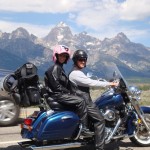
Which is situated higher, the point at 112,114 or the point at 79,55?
the point at 79,55

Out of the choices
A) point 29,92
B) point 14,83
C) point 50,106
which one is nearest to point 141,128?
point 50,106

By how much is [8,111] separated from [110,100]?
4.16 meters

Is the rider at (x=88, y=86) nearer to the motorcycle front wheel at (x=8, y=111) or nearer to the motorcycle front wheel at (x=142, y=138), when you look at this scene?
the motorcycle front wheel at (x=142, y=138)

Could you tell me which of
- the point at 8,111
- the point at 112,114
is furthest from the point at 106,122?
the point at 8,111

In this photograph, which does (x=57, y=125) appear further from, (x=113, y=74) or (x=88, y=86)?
(x=113, y=74)

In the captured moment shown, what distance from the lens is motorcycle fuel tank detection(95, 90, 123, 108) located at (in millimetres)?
6500

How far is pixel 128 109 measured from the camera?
667 centimetres

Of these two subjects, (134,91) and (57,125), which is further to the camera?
(134,91)

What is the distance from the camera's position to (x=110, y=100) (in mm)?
6508

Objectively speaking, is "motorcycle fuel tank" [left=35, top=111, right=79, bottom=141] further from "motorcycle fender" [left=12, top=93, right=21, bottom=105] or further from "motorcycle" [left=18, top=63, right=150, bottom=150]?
Result: "motorcycle fender" [left=12, top=93, right=21, bottom=105]

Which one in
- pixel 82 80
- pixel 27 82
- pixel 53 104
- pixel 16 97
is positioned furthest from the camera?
pixel 16 97

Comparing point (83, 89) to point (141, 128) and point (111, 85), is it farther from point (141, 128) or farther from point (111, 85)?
point (141, 128)

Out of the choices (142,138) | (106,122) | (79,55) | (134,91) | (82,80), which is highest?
(79,55)

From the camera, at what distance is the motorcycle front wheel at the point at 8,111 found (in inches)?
388
